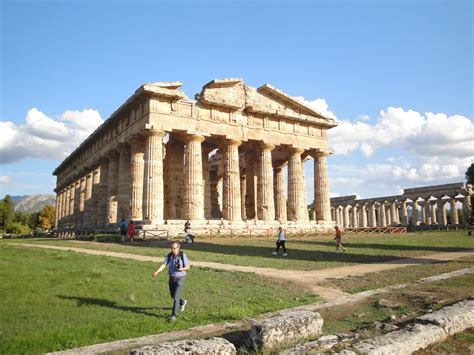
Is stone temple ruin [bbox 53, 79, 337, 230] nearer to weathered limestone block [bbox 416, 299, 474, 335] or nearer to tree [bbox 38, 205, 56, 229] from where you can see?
weathered limestone block [bbox 416, 299, 474, 335]

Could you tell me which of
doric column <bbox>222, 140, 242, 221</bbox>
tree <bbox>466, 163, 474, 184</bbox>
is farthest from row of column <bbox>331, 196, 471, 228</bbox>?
doric column <bbox>222, 140, 242, 221</bbox>

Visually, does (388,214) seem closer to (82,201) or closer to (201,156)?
(201,156)

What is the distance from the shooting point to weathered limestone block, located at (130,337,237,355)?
5.44 metres

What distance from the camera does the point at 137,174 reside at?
37.0 m

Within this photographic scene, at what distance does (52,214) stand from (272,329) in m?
102

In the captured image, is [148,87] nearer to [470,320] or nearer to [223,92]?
[223,92]

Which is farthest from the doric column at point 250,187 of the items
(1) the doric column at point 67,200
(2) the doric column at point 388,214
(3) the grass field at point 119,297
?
(2) the doric column at point 388,214

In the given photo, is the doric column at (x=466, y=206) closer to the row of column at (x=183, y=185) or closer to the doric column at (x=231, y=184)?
the row of column at (x=183, y=185)

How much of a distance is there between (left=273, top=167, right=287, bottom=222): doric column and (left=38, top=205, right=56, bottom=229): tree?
6436 centimetres

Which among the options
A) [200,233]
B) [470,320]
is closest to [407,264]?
[470,320]

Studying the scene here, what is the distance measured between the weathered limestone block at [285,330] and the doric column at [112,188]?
3668 centimetres

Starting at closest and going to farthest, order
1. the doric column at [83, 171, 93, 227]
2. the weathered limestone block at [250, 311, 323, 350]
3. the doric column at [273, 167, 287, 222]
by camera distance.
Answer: the weathered limestone block at [250, 311, 323, 350], the doric column at [273, 167, 287, 222], the doric column at [83, 171, 93, 227]

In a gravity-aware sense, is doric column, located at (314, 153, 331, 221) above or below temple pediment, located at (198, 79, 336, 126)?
below

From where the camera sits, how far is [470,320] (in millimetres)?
7852
